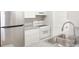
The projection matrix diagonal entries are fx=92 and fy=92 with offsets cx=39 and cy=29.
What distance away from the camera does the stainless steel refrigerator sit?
119cm

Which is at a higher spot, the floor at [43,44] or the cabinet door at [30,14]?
the cabinet door at [30,14]

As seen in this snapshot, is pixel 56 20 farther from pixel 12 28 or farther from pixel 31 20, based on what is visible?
pixel 12 28

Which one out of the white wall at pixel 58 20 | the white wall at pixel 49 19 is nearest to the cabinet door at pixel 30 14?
the white wall at pixel 49 19

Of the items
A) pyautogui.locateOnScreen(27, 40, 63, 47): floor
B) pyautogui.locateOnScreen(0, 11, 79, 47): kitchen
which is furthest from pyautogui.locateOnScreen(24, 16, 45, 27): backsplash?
pyautogui.locateOnScreen(27, 40, 63, 47): floor

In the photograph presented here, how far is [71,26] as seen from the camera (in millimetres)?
1198

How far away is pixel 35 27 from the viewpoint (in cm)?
122

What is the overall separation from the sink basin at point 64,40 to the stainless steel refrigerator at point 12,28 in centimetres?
49

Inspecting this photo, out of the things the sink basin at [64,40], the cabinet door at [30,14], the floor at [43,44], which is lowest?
the floor at [43,44]

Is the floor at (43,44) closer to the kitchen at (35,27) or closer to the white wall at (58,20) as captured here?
the kitchen at (35,27)

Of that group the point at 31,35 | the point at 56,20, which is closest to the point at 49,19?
the point at 56,20

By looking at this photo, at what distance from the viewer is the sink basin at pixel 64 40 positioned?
1.21 metres

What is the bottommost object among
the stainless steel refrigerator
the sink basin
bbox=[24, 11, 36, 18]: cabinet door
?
the sink basin

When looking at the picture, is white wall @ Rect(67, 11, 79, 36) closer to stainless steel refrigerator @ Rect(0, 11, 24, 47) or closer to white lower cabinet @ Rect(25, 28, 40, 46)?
white lower cabinet @ Rect(25, 28, 40, 46)

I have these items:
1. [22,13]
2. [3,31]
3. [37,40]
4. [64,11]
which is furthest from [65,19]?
[3,31]
